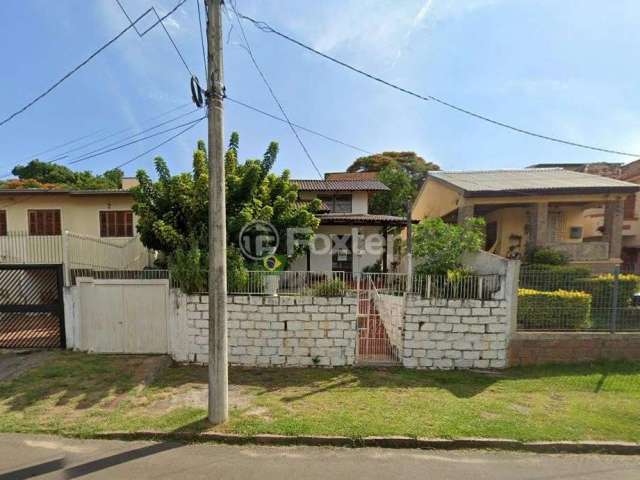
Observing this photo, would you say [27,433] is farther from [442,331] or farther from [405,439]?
[442,331]

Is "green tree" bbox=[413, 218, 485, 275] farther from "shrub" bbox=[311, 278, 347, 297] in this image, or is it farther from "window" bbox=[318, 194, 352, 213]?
"window" bbox=[318, 194, 352, 213]

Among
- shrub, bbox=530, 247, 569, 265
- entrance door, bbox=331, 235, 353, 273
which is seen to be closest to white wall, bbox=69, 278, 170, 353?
entrance door, bbox=331, 235, 353, 273

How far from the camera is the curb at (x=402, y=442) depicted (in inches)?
135

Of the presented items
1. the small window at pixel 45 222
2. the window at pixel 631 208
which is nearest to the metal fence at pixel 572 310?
the window at pixel 631 208

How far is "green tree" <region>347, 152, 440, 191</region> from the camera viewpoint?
30.0m

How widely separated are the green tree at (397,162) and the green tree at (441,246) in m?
23.8

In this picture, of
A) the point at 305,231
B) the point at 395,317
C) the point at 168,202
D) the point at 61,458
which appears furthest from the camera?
the point at 305,231

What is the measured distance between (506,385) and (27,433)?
681 cm

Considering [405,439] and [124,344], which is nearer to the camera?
[405,439]

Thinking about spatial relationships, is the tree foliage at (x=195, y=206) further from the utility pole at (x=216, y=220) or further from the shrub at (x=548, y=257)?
the shrub at (x=548, y=257)

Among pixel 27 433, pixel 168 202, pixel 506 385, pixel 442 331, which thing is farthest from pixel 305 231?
pixel 27 433

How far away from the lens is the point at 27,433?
3.62 m

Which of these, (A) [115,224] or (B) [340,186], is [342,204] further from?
(A) [115,224]

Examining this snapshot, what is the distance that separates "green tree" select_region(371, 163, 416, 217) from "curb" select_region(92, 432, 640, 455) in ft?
51.7
